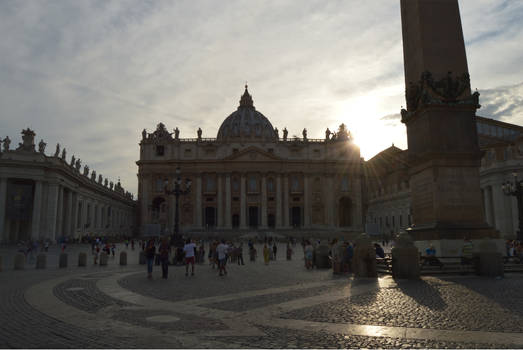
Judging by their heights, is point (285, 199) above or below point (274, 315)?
above

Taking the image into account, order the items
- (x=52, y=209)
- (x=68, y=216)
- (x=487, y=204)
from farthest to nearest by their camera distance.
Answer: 1. (x=68, y=216)
2. (x=52, y=209)
3. (x=487, y=204)

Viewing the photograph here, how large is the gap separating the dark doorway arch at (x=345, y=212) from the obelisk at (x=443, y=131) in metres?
60.5

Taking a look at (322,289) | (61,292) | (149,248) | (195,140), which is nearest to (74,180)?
(195,140)

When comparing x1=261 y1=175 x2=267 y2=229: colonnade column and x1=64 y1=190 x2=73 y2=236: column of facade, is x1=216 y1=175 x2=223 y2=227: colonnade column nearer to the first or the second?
x1=261 y1=175 x2=267 y2=229: colonnade column

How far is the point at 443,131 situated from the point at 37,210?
37.9 meters

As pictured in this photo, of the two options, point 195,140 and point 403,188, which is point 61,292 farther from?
point 195,140

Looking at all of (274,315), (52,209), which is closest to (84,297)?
(274,315)

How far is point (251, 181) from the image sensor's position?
69250mm

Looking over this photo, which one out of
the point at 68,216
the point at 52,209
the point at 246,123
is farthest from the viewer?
the point at 246,123

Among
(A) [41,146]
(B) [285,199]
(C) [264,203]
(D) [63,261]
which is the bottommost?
(D) [63,261]

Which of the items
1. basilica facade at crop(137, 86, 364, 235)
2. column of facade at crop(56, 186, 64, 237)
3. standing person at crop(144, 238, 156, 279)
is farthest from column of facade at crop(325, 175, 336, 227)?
standing person at crop(144, 238, 156, 279)

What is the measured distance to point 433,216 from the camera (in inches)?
470

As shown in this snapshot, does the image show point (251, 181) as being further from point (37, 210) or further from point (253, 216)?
point (37, 210)

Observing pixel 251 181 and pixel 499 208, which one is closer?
pixel 499 208
